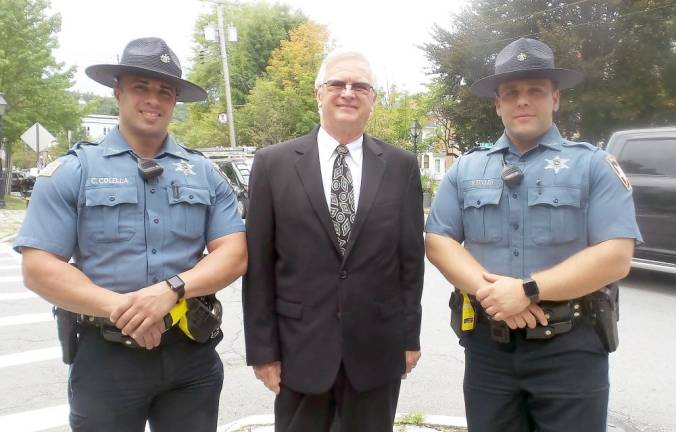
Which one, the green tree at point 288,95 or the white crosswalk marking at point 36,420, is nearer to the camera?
the white crosswalk marking at point 36,420

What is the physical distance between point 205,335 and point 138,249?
448mm

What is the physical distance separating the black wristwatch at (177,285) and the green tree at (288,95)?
25.6 m

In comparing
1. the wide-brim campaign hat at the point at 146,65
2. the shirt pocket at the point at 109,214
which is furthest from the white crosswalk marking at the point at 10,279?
the shirt pocket at the point at 109,214

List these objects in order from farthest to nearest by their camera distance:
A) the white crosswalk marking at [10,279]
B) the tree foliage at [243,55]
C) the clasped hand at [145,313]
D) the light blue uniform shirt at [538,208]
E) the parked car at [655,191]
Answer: the tree foliage at [243,55], the white crosswalk marking at [10,279], the parked car at [655,191], the light blue uniform shirt at [538,208], the clasped hand at [145,313]

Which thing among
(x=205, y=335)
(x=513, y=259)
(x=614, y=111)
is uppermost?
(x=614, y=111)

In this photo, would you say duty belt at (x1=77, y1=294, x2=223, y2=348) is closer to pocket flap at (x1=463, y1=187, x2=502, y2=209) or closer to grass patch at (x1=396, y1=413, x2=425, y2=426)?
pocket flap at (x1=463, y1=187, x2=502, y2=209)

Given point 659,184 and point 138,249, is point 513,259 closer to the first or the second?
point 138,249

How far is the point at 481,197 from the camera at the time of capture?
2.47m

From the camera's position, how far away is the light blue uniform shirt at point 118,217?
2.15 metres

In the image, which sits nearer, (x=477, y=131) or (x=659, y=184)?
(x=659, y=184)

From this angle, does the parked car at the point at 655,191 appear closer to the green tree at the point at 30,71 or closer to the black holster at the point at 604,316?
the black holster at the point at 604,316

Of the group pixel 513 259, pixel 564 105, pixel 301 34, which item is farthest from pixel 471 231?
pixel 301 34

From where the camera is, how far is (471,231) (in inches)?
99.0

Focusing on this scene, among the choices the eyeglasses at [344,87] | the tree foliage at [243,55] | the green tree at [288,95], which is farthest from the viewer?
the tree foliage at [243,55]
